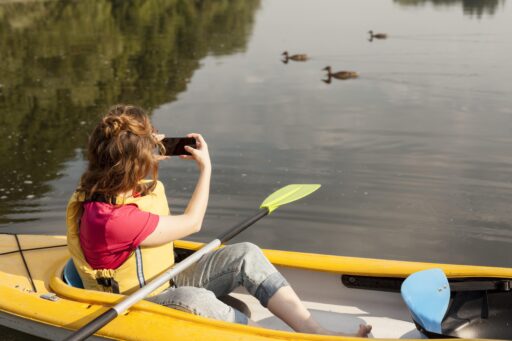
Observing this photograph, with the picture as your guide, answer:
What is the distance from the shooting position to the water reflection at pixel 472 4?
24.3 metres

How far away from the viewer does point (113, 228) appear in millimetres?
2705

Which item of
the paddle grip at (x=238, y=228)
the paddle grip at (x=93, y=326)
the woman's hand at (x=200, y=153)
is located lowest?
Answer: the paddle grip at (x=93, y=326)

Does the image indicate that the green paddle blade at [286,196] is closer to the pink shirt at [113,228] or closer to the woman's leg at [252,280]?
the woman's leg at [252,280]

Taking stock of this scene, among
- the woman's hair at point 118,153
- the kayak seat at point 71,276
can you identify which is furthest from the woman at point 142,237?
the kayak seat at point 71,276

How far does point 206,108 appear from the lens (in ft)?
30.2

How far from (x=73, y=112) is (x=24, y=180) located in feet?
10.4

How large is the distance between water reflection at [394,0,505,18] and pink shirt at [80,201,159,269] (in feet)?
71.0

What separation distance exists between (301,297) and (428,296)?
779 mm

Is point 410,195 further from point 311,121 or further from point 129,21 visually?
point 129,21

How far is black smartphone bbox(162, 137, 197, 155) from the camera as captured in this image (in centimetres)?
298

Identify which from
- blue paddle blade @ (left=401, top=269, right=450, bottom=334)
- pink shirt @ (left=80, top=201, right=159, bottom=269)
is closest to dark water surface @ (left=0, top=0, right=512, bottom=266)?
blue paddle blade @ (left=401, top=269, right=450, bottom=334)

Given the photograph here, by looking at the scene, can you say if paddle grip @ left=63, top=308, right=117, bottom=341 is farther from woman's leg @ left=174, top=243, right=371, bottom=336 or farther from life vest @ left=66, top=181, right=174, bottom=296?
woman's leg @ left=174, top=243, right=371, bottom=336

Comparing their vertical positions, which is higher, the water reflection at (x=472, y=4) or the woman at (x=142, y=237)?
the woman at (x=142, y=237)

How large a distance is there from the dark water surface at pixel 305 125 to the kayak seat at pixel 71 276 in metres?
1.71
